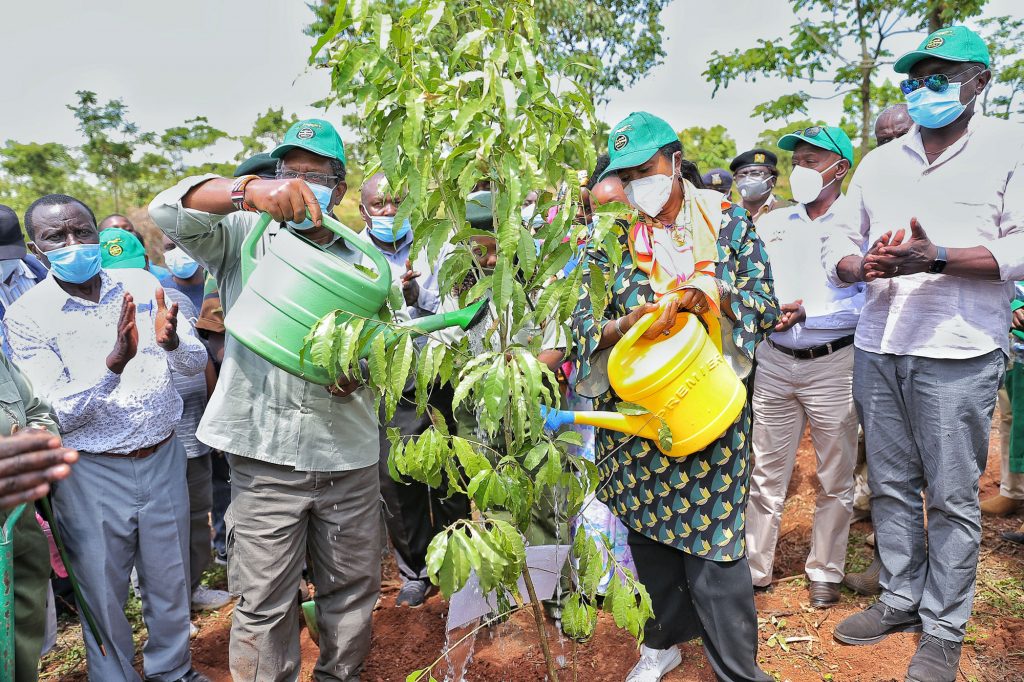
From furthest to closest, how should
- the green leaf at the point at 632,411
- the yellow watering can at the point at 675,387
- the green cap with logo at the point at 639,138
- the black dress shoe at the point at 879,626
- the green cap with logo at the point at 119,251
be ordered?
the green cap with logo at the point at 119,251, the black dress shoe at the point at 879,626, the green cap with logo at the point at 639,138, the yellow watering can at the point at 675,387, the green leaf at the point at 632,411

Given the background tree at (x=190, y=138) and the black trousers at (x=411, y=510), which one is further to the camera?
the background tree at (x=190, y=138)

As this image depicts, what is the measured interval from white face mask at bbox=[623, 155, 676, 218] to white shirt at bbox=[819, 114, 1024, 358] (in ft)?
3.31

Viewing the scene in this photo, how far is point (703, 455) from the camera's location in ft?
7.55

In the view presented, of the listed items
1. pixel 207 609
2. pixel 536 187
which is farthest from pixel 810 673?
pixel 207 609

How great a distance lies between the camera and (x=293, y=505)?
2389mm

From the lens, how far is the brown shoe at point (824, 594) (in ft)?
10.6

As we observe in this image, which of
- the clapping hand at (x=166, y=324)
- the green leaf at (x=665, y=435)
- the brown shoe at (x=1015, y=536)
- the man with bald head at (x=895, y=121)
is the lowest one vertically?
the brown shoe at (x=1015, y=536)

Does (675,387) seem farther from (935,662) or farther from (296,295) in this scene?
(935,662)

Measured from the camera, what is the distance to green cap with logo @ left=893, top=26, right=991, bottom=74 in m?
2.45

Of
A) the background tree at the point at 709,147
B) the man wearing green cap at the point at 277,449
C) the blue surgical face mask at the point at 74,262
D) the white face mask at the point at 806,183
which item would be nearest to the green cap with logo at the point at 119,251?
the blue surgical face mask at the point at 74,262

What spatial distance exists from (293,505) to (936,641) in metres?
2.38

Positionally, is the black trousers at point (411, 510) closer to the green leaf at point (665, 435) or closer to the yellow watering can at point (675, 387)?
the yellow watering can at point (675, 387)

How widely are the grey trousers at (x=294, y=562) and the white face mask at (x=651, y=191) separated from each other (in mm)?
1382

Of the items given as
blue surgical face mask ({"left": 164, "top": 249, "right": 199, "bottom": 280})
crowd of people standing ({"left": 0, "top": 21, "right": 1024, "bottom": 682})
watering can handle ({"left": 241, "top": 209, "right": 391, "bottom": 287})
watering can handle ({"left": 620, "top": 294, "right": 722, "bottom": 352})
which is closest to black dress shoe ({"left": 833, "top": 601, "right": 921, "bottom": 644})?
crowd of people standing ({"left": 0, "top": 21, "right": 1024, "bottom": 682})
